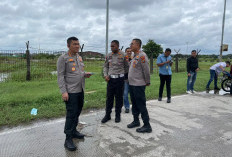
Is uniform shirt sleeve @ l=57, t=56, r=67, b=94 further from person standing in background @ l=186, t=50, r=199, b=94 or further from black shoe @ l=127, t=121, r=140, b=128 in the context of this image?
person standing in background @ l=186, t=50, r=199, b=94

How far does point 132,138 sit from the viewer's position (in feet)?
11.4

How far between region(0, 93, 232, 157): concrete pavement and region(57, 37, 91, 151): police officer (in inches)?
13.6

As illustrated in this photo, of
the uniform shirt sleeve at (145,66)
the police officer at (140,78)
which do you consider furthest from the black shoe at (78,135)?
the uniform shirt sleeve at (145,66)

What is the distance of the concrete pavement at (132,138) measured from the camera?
2.98 metres

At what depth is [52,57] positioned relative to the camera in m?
10.9

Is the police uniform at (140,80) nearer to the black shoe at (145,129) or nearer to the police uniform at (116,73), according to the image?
the black shoe at (145,129)

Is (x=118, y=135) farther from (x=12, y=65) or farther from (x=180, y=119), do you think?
(x=12, y=65)

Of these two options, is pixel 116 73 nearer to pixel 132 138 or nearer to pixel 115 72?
pixel 115 72

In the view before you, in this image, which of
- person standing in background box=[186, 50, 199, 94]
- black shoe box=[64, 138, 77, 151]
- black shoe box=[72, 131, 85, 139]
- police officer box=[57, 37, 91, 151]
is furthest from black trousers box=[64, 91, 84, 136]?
person standing in background box=[186, 50, 199, 94]

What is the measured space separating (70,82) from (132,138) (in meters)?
1.54

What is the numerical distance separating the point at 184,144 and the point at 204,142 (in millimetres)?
403

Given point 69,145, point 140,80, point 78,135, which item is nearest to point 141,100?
point 140,80

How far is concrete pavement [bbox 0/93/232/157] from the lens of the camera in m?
2.98

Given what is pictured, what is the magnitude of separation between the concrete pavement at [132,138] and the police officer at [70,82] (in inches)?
13.6
